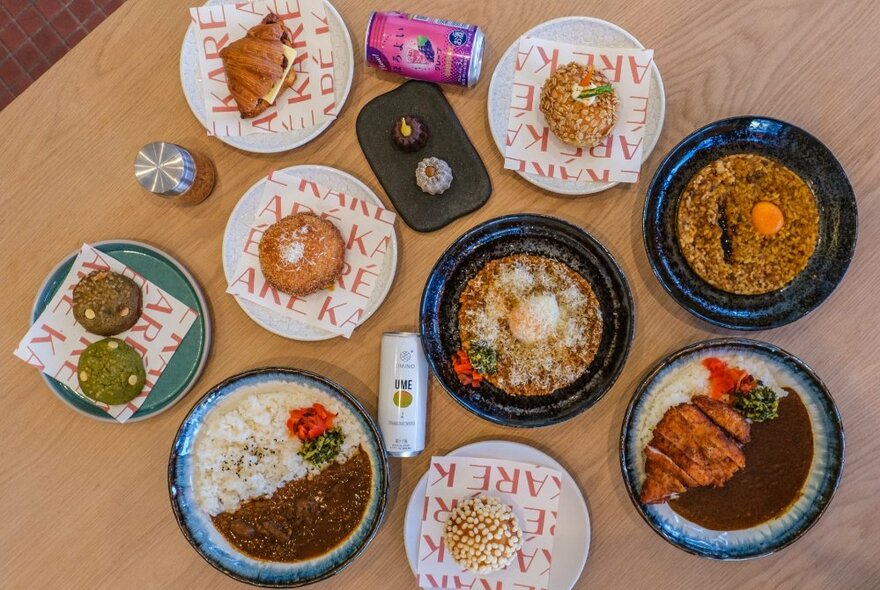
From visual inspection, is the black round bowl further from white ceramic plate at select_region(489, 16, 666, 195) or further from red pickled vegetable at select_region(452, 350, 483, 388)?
red pickled vegetable at select_region(452, 350, 483, 388)

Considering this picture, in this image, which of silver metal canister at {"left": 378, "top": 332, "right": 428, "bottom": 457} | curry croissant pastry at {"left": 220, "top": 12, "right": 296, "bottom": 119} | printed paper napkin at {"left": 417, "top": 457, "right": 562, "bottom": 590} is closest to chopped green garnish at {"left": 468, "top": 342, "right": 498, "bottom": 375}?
silver metal canister at {"left": 378, "top": 332, "right": 428, "bottom": 457}

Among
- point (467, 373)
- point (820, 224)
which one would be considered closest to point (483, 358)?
point (467, 373)

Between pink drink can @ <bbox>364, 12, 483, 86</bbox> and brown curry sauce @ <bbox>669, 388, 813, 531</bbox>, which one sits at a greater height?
pink drink can @ <bbox>364, 12, 483, 86</bbox>

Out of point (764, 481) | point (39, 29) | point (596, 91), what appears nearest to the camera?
point (596, 91)

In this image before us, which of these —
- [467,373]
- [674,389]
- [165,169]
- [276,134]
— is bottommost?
[674,389]

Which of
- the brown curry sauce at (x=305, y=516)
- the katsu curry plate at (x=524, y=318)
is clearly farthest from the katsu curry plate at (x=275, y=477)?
the katsu curry plate at (x=524, y=318)

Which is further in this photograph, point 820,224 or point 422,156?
point 422,156

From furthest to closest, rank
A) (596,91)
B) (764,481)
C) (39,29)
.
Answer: (39,29) < (764,481) < (596,91)

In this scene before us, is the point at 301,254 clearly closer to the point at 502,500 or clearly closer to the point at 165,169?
the point at 165,169
